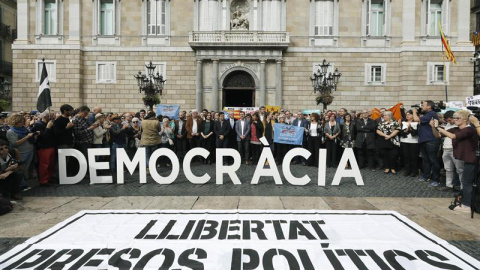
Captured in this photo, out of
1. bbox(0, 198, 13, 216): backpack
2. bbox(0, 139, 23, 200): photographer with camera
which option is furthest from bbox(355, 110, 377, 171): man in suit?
bbox(0, 198, 13, 216): backpack

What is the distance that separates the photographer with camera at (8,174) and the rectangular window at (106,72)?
17527 millimetres

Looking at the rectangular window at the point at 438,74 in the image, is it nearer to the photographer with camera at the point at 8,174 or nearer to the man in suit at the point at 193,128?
the man in suit at the point at 193,128

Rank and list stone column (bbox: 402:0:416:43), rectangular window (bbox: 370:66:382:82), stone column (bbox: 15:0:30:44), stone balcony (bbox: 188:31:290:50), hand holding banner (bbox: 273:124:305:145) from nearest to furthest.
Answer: hand holding banner (bbox: 273:124:305:145) → stone balcony (bbox: 188:31:290:50) → stone column (bbox: 402:0:416:43) → stone column (bbox: 15:0:30:44) → rectangular window (bbox: 370:66:382:82)

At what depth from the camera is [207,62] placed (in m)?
23.6

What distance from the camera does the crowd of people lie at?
7.14 metres

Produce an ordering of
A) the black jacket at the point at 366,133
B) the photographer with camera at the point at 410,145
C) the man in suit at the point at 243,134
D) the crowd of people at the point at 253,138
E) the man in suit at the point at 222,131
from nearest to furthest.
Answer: the crowd of people at the point at 253,138 < the photographer with camera at the point at 410,145 < the black jacket at the point at 366,133 < the man in suit at the point at 243,134 < the man in suit at the point at 222,131

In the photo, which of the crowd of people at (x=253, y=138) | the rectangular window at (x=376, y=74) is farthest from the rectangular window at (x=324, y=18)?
the crowd of people at (x=253, y=138)

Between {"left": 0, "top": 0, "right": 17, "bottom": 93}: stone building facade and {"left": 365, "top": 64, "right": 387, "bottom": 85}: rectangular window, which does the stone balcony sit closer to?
{"left": 365, "top": 64, "right": 387, "bottom": 85}: rectangular window

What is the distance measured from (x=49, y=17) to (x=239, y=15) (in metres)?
13.4

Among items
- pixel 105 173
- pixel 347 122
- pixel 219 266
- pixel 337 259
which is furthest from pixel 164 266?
pixel 347 122

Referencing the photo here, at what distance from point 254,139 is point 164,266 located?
908cm

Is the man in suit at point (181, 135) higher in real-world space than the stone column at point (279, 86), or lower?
lower

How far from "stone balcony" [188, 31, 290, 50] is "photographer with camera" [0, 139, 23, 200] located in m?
16.9

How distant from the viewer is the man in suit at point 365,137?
38.0 feet
